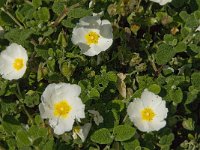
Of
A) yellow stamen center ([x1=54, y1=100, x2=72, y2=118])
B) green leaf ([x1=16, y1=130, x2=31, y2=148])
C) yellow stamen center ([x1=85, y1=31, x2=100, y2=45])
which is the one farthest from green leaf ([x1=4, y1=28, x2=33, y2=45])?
green leaf ([x1=16, y1=130, x2=31, y2=148])

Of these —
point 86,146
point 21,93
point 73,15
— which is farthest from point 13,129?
point 73,15

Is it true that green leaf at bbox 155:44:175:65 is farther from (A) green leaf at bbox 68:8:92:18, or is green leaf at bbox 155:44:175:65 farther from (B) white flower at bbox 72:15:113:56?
(A) green leaf at bbox 68:8:92:18

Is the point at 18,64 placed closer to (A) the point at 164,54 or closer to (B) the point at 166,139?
(A) the point at 164,54

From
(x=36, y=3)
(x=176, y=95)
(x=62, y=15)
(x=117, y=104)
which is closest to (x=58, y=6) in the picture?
(x=62, y=15)

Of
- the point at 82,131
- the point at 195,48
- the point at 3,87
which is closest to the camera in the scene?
the point at 82,131

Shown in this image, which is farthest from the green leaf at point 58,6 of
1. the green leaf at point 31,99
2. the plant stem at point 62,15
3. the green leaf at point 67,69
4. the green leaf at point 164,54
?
the green leaf at point 164,54

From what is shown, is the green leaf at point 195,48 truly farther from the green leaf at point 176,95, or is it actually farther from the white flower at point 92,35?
the white flower at point 92,35
